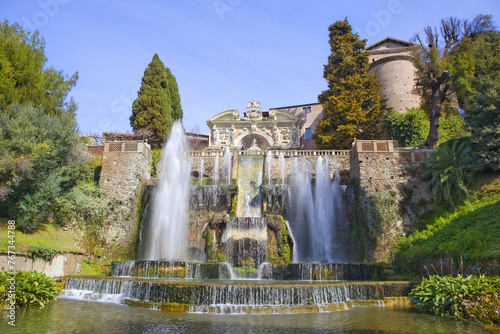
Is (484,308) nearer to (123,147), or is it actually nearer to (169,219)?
(169,219)

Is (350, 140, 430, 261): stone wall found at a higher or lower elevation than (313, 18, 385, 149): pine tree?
lower

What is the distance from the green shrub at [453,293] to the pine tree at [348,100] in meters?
17.6

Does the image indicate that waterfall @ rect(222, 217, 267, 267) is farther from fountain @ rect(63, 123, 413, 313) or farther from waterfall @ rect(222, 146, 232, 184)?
waterfall @ rect(222, 146, 232, 184)

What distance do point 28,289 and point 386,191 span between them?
16433 millimetres

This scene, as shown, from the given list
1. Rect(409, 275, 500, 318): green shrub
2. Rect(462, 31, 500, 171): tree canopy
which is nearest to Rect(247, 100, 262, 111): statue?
Rect(462, 31, 500, 171): tree canopy

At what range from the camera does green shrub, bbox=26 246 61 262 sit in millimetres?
13125

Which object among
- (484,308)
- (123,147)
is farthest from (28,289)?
(123,147)

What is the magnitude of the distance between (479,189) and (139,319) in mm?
15486

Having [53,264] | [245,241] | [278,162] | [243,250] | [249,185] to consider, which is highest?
[278,162]

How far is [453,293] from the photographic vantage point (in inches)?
326

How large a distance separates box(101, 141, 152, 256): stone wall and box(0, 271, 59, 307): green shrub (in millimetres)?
9050

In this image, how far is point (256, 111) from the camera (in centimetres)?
3769

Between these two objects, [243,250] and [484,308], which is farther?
[243,250]

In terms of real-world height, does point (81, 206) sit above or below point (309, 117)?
below
